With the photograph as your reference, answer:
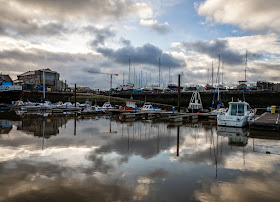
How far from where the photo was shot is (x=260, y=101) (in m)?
55.2

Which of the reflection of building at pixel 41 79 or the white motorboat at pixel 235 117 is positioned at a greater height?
the reflection of building at pixel 41 79

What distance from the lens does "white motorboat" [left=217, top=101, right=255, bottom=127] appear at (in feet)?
75.4

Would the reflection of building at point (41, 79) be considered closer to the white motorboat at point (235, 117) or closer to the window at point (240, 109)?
the white motorboat at point (235, 117)

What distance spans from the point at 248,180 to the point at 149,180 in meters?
4.39

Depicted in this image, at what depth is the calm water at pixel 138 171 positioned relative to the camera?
7.46 metres

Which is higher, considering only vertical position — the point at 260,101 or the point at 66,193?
the point at 260,101

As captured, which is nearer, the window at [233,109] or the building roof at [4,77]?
the window at [233,109]

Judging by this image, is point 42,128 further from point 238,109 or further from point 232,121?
point 238,109

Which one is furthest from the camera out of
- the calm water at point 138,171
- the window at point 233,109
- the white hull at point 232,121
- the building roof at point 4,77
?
the building roof at point 4,77

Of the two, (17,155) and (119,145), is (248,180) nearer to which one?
(119,145)

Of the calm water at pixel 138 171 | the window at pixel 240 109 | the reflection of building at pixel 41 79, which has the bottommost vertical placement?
the calm water at pixel 138 171

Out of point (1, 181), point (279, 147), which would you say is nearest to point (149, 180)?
point (1, 181)

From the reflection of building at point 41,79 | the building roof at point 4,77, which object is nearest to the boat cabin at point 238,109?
the reflection of building at point 41,79

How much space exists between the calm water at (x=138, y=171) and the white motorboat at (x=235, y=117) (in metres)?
6.70
